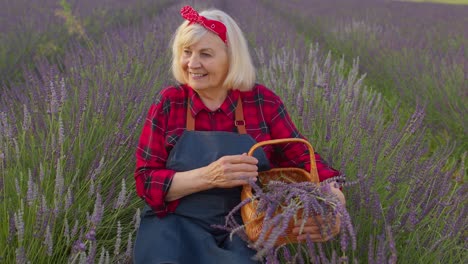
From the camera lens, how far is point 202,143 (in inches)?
72.4

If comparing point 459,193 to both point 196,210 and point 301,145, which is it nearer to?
point 301,145

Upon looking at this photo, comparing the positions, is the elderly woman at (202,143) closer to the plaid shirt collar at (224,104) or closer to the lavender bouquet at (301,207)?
the plaid shirt collar at (224,104)

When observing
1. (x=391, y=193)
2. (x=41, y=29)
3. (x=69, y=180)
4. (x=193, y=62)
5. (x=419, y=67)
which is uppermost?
(x=193, y=62)

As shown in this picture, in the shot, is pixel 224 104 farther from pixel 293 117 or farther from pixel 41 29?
pixel 41 29

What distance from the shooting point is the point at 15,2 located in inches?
323

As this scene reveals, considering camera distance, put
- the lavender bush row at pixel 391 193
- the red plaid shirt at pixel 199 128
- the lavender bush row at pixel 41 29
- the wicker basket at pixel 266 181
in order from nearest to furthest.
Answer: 1. the wicker basket at pixel 266 181
2. the lavender bush row at pixel 391 193
3. the red plaid shirt at pixel 199 128
4. the lavender bush row at pixel 41 29

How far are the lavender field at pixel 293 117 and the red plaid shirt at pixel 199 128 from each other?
0.44ft

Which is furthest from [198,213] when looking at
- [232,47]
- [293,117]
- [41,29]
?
[41,29]

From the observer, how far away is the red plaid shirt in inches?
73.6

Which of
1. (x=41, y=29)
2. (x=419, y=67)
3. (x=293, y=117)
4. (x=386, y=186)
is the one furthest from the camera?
(x=41, y=29)

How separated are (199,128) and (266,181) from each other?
32cm

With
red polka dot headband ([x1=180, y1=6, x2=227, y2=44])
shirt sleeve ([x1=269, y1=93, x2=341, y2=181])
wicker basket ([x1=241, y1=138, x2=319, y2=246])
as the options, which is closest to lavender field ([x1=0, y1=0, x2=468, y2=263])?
wicker basket ([x1=241, y1=138, x2=319, y2=246])

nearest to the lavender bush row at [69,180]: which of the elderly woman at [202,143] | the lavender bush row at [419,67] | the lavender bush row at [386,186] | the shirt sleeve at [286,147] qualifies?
the elderly woman at [202,143]

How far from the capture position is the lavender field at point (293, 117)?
1770mm
